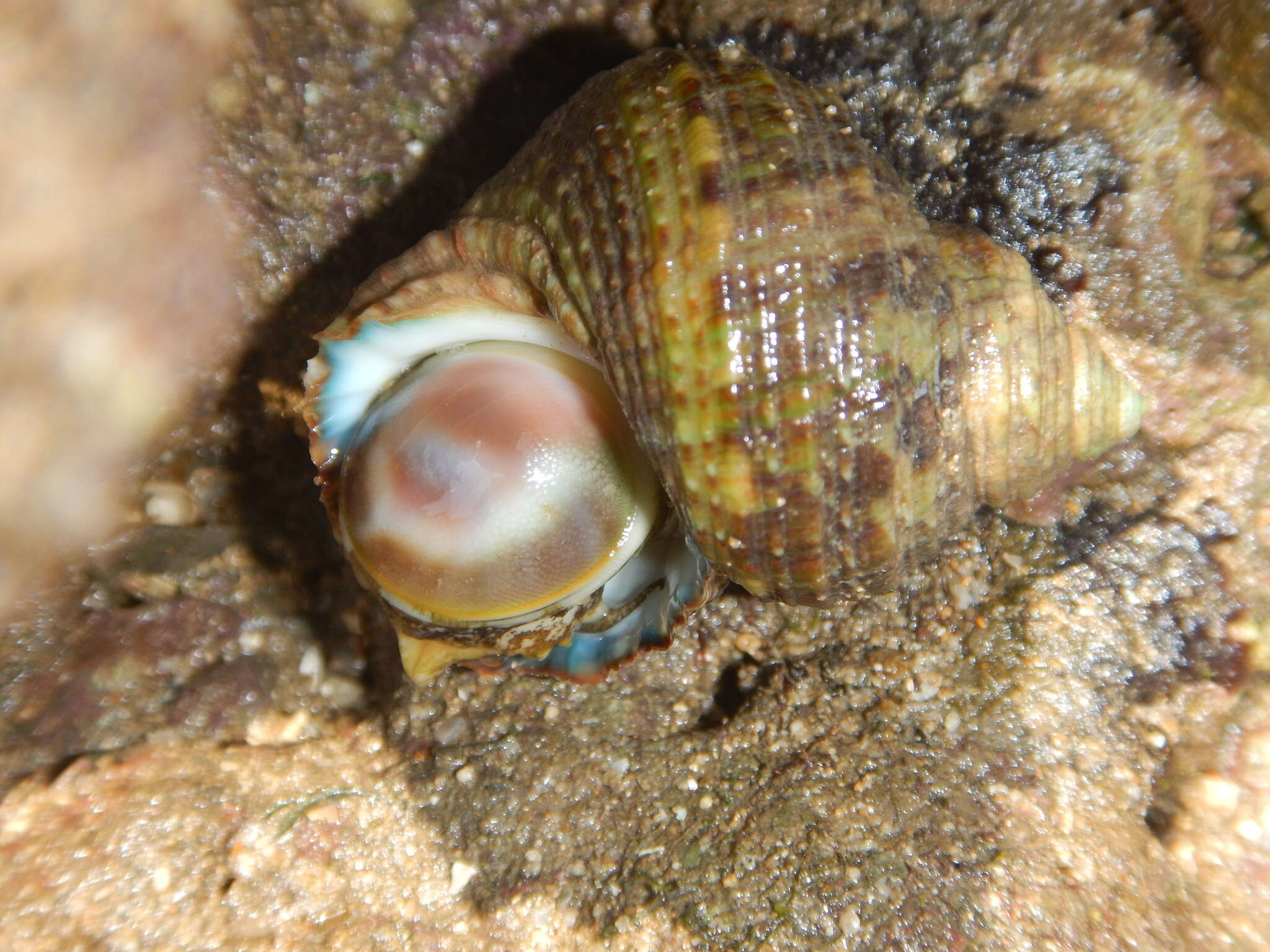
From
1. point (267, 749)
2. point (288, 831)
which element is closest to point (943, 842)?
point (288, 831)

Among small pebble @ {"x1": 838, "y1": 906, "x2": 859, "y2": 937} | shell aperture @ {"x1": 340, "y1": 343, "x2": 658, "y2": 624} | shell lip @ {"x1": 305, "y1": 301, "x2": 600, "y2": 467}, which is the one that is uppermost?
shell lip @ {"x1": 305, "y1": 301, "x2": 600, "y2": 467}

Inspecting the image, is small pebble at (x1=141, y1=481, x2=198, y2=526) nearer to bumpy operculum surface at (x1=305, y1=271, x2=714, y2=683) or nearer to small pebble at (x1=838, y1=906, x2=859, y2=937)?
bumpy operculum surface at (x1=305, y1=271, x2=714, y2=683)

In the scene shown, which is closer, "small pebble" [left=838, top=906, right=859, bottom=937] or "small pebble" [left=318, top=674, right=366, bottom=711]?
"small pebble" [left=838, top=906, right=859, bottom=937]

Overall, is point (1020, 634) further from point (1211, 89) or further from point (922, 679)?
point (1211, 89)

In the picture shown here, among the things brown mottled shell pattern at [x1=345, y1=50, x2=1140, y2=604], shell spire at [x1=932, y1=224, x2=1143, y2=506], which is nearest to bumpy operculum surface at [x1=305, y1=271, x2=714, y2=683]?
brown mottled shell pattern at [x1=345, y1=50, x2=1140, y2=604]

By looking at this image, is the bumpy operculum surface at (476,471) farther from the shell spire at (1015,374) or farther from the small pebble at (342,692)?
the shell spire at (1015,374)

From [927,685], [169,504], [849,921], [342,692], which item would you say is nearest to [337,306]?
[169,504]

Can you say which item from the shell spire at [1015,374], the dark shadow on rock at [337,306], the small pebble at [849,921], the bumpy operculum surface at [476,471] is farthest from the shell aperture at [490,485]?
the small pebble at [849,921]

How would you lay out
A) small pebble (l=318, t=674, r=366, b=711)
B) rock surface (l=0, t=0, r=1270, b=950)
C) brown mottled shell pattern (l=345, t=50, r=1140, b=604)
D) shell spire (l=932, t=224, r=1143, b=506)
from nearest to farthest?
brown mottled shell pattern (l=345, t=50, r=1140, b=604)
shell spire (l=932, t=224, r=1143, b=506)
rock surface (l=0, t=0, r=1270, b=950)
small pebble (l=318, t=674, r=366, b=711)
